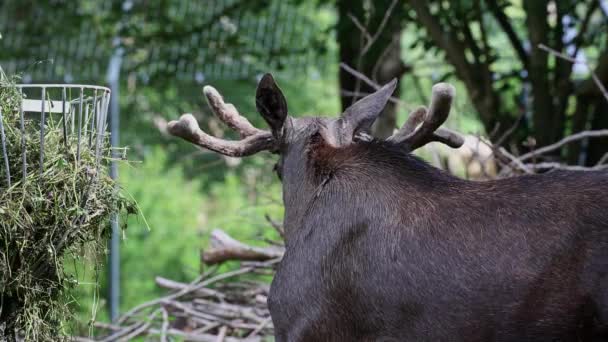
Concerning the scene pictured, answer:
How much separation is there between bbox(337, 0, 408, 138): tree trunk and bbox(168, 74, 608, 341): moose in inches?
97.2

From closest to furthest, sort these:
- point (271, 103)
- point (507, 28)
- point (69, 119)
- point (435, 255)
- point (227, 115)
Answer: point (435, 255), point (69, 119), point (271, 103), point (227, 115), point (507, 28)

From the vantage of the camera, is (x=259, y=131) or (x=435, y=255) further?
(x=259, y=131)

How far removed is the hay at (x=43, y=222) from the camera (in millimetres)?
3400

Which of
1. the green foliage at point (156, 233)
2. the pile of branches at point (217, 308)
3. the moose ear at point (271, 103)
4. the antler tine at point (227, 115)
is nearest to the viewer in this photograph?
the moose ear at point (271, 103)

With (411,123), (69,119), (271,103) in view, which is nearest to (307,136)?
(271,103)

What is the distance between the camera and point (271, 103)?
13.0 feet

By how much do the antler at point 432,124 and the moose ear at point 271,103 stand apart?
51cm

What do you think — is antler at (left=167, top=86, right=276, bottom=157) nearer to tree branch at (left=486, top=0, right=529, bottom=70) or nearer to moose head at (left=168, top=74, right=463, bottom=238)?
moose head at (left=168, top=74, right=463, bottom=238)

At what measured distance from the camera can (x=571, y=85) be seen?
7125 millimetres

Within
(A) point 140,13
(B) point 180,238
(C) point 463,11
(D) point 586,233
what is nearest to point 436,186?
(D) point 586,233

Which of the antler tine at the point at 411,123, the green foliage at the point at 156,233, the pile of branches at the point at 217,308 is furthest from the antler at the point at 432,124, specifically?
the green foliage at the point at 156,233

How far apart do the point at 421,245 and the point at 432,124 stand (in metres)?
0.83

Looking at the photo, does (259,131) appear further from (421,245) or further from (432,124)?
(421,245)

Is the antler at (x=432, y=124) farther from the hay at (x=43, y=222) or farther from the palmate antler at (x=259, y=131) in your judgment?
the hay at (x=43, y=222)
